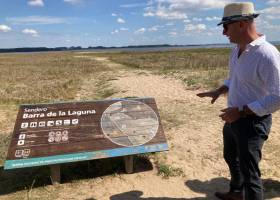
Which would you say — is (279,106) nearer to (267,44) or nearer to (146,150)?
(267,44)

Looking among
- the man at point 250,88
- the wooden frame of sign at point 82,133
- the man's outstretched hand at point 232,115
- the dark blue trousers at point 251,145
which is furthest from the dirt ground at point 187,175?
the man's outstretched hand at point 232,115

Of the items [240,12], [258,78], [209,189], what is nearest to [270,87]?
[258,78]

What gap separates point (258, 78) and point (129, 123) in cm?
296

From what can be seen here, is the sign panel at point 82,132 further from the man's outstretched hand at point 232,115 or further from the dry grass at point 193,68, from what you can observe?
the dry grass at point 193,68

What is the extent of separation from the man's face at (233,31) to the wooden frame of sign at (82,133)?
272 cm

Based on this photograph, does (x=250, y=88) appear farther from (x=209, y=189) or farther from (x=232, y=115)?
(x=209, y=189)

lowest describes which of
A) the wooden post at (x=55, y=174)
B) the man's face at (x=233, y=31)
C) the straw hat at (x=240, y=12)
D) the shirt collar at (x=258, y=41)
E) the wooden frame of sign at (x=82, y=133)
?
the wooden post at (x=55, y=174)

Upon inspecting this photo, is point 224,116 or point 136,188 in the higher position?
point 224,116

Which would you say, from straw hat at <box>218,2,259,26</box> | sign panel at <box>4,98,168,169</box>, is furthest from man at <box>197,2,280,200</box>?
sign panel at <box>4,98,168,169</box>

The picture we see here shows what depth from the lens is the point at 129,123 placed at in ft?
19.3

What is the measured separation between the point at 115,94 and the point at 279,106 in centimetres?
1152

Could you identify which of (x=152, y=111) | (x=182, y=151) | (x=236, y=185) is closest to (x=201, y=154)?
(x=182, y=151)

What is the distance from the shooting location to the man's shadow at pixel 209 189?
496cm

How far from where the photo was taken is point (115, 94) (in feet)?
47.4
